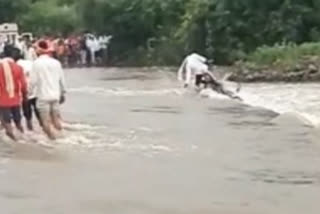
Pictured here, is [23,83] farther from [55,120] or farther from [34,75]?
[55,120]

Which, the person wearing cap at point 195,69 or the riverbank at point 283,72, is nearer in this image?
the person wearing cap at point 195,69

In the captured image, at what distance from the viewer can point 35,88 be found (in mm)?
18109

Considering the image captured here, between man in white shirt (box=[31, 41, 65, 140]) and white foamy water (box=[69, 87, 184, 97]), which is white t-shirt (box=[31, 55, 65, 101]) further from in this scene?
white foamy water (box=[69, 87, 184, 97])

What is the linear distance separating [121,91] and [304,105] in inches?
307

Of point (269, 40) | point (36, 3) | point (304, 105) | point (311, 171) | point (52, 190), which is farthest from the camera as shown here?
point (36, 3)

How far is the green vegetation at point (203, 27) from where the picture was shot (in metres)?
45.8

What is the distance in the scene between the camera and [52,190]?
13492 mm

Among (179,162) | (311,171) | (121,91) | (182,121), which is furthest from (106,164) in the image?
(121,91)

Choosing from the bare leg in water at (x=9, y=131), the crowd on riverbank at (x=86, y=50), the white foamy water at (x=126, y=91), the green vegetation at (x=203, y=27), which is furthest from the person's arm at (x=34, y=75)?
the crowd on riverbank at (x=86, y=50)

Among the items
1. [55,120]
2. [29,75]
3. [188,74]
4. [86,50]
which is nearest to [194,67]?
[188,74]

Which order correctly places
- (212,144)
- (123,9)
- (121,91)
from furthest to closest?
(123,9), (121,91), (212,144)

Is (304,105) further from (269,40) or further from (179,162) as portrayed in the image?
(269,40)

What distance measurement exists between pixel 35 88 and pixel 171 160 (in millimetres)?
2539

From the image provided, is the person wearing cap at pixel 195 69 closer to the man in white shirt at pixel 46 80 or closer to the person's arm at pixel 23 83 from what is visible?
the person's arm at pixel 23 83
